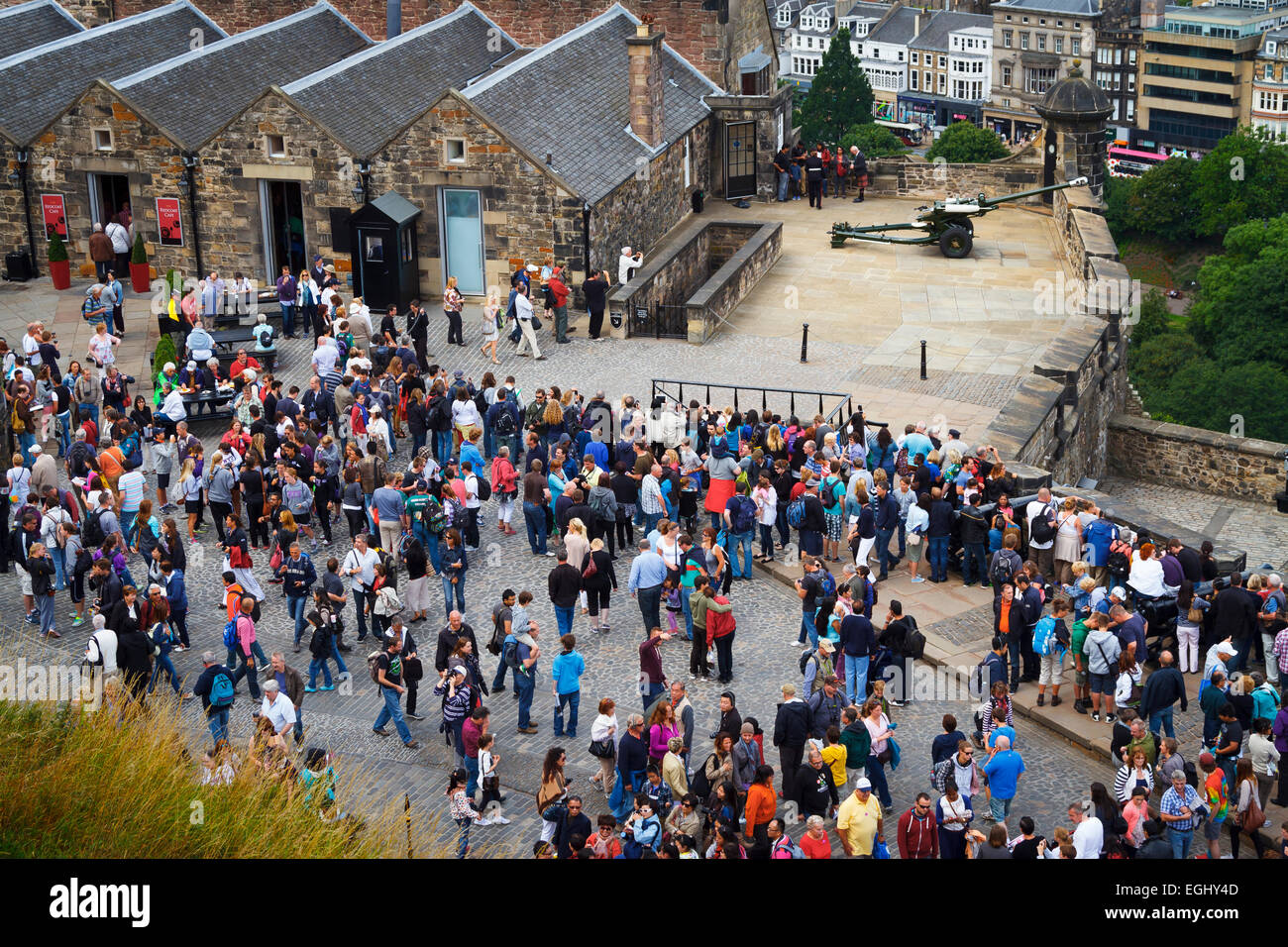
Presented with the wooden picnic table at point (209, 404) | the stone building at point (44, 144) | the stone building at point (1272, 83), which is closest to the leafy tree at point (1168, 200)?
the stone building at point (1272, 83)

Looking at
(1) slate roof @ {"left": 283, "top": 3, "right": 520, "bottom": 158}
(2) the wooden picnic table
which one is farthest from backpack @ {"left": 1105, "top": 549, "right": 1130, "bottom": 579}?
(1) slate roof @ {"left": 283, "top": 3, "right": 520, "bottom": 158}

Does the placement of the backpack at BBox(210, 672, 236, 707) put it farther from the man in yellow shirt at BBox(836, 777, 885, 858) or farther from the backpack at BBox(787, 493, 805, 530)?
the backpack at BBox(787, 493, 805, 530)

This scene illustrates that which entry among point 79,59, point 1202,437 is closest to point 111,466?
point 79,59

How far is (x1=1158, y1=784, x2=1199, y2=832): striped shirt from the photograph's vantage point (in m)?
14.3

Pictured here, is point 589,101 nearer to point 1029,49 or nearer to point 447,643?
point 447,643

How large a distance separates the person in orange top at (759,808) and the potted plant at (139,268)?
23793 millimetres

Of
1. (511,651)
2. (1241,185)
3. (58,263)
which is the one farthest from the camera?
(1241,185)

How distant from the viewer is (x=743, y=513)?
20531mm

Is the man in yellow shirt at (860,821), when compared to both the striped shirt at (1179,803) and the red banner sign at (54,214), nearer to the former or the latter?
the striped shirt at (1179,803)

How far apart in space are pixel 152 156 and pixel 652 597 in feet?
64.6

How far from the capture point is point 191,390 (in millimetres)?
25812
